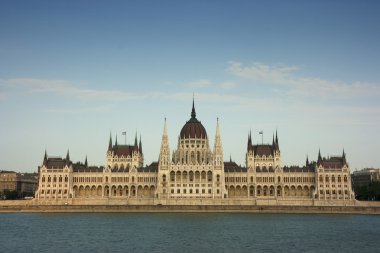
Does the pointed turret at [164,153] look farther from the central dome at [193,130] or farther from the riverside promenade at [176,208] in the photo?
the riverside promenade at [176,208]

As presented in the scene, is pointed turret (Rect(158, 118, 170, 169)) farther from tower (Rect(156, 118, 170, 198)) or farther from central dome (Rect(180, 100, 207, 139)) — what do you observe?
central dome (Rect(180, 100, 207, 139))

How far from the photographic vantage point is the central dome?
152m

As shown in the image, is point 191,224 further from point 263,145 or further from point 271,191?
point 263,145

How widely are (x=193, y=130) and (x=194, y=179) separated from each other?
61.4 feet

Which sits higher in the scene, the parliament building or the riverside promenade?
the parliament building

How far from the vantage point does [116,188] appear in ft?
477

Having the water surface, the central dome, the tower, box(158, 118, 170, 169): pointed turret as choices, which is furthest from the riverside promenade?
the central dome

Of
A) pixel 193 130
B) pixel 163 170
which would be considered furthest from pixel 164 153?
pixel 193 130

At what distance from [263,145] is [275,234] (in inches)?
3298

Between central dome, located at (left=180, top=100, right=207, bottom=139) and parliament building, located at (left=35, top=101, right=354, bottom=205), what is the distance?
32cm

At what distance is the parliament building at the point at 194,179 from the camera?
13725 cm

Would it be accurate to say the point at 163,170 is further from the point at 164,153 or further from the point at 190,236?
the point at 190,236

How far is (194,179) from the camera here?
458 feet

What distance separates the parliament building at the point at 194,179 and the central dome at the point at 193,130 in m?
0.32
